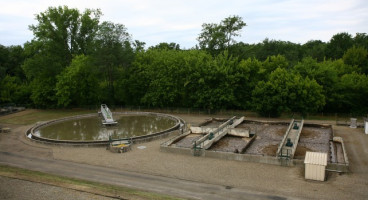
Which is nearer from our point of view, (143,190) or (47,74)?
(143,190)

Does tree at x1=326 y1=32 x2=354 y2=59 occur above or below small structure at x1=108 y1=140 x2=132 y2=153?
above

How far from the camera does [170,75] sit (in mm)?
45844

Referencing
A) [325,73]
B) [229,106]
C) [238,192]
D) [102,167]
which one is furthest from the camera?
[229,106]

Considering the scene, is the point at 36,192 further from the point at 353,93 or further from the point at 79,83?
the point at 353,93

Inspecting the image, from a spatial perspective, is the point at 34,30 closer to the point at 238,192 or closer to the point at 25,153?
the point at 25,153

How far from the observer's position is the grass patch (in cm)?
1517

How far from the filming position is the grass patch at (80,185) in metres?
15.2

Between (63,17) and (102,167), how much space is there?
3832 cm

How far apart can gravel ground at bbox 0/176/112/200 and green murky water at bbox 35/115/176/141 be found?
43.6 ft

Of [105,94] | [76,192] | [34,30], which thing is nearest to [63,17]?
[34,30]

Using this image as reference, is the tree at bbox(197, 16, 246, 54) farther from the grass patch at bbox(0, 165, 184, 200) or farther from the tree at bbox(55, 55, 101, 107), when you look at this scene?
the grass patch at bbox(0, 165, 184, 200)

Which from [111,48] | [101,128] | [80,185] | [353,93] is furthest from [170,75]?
[80,185]

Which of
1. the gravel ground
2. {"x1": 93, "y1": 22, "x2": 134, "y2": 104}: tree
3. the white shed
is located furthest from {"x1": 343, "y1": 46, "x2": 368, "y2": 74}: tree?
the gravel ground

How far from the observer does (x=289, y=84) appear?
37469mm
